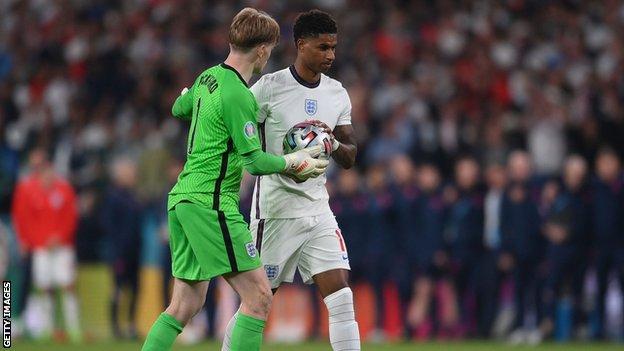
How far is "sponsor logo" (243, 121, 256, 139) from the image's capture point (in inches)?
283

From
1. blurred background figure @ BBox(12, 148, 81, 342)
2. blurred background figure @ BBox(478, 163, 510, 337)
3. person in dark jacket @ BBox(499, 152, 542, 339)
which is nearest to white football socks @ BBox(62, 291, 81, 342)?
blurred background figure @ BBox(12, 148, 81, 342)

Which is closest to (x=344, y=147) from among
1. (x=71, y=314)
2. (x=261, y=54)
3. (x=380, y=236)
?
(x=261, y=54)

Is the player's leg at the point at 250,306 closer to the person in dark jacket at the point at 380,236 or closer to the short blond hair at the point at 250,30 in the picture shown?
the short blond hair at the point at 250,30

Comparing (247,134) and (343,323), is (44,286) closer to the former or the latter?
(343,323)

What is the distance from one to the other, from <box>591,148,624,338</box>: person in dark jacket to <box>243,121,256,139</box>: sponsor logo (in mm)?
8170

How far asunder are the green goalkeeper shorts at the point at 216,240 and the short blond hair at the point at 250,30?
1.00 m

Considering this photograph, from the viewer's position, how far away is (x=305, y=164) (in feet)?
24.5

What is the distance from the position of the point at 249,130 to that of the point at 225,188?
41cm

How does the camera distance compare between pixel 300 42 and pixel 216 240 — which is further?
pixel 300 42

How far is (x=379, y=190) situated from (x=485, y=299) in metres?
1.90

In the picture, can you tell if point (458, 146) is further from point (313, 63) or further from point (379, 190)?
point (313, 63)

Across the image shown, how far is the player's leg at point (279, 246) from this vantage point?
8.09 meters

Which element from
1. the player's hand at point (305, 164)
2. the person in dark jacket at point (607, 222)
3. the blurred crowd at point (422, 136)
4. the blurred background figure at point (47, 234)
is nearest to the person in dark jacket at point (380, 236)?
the blurred crowd at point (422, 136)

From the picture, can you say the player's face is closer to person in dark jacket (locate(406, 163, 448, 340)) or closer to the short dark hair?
the short dark hair
